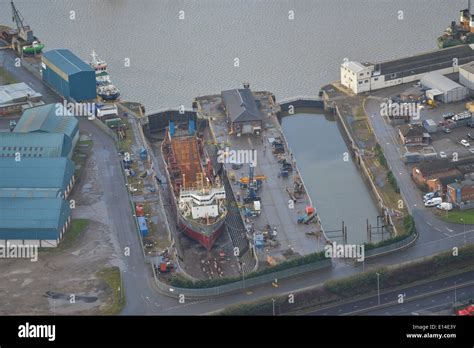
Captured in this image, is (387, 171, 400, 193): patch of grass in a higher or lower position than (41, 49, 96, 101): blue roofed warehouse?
lower

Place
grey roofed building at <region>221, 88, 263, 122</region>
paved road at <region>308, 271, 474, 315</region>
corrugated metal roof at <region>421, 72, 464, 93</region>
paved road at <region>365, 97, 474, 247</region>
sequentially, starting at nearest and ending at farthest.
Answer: paved road at <region>308, 271, 474, 315</region> < paved road at <region>365, 97, 474, 247</region> < grey roofed building at <region>221, 88, 263, 122</region> < corrugated metal roof at <region>421, 72, 464, 93</region>

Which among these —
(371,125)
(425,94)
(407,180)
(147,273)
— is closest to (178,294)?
(147,273)

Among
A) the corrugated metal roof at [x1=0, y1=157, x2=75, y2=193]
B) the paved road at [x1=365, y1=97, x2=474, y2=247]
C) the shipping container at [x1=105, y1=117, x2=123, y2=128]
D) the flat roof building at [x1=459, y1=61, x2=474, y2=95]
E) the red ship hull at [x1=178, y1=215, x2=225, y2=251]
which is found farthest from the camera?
the flat roof building at [x1=459, y1=61, x2=474, y2=95]

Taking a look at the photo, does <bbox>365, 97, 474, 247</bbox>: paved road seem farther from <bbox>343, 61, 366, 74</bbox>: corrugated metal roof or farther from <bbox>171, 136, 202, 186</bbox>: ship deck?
<bbox>171, 136, 202, 186</bbox>: ship deck

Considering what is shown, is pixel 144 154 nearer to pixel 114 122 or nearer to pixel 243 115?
pixel 114 122

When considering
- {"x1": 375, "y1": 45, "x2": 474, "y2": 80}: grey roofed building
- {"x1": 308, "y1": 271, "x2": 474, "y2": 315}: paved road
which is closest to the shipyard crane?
{"x1": 375, "y1": 45, "x2": 474, "y2": 80}: grey roofed building

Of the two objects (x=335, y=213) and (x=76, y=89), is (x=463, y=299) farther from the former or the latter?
(x=76, y=89)

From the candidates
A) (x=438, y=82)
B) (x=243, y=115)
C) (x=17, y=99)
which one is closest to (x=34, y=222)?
(x=243, y=115)

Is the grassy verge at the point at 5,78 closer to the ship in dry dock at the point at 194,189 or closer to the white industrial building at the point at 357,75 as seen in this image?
the ship in dry dock at the point at 194,189

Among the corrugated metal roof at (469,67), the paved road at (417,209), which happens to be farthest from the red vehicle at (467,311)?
the corrugated metal roof at (469,67)
